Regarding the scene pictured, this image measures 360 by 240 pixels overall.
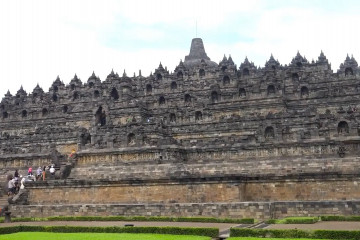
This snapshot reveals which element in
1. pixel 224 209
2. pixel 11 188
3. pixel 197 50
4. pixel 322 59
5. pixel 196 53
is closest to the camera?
pixel 224 209

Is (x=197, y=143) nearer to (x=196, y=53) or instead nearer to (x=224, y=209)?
(x=224, y=209)

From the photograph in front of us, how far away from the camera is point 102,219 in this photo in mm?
24422

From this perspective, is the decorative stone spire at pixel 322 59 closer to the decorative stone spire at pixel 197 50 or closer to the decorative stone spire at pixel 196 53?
the decorative stone spire at pixel 196 53

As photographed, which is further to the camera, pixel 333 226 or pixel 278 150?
pixel 278 150

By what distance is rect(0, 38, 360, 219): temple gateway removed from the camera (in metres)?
25.5

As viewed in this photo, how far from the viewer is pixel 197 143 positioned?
3578 cm

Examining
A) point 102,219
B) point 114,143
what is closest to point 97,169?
point 114,143

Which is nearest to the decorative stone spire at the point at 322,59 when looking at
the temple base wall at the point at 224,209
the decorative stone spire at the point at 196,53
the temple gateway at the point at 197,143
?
the temple gateway at the point at 197,143

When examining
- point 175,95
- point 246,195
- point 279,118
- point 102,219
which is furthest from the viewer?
point 175,95

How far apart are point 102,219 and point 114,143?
13402 millimetres

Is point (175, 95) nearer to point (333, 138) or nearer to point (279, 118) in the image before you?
point (279, 118)

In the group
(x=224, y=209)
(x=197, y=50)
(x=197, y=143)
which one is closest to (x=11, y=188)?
(x=197, y=143)

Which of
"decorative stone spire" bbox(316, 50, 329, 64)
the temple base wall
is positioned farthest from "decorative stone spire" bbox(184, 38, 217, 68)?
the temple base wall

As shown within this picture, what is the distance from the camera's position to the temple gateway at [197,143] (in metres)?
25.5
